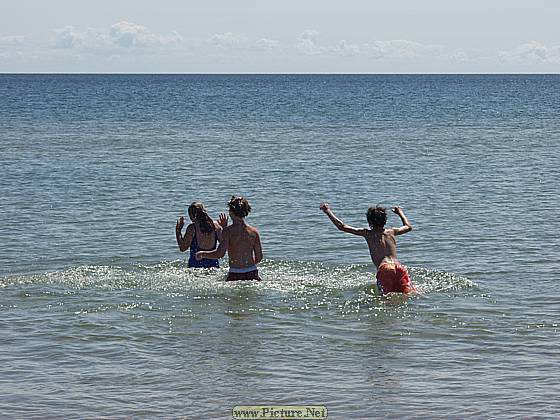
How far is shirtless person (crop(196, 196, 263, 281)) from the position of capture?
13867 mm

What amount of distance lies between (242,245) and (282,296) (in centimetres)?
100

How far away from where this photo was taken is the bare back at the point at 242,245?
13.9 m

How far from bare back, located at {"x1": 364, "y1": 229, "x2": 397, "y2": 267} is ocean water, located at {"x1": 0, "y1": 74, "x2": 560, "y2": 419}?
0.58m

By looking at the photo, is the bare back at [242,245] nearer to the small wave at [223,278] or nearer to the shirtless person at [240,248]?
the shirtless person at [240,248]

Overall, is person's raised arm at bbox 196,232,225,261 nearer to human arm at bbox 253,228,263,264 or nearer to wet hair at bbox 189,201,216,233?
human arm at bbox 253,228,263,264

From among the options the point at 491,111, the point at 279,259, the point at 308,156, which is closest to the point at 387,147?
the point at 308,156

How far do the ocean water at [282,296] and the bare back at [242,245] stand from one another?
35 centimetres

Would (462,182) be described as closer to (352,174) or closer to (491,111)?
(352,174)

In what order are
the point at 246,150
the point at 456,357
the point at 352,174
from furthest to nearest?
the point at 246,150 < the point at 352,174 < the point at 456,357

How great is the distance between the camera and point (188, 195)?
83.7ft

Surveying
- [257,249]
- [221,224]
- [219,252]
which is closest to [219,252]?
[219,252]

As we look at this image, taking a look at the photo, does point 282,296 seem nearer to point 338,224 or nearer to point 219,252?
point 219,252

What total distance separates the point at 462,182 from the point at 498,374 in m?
18.2

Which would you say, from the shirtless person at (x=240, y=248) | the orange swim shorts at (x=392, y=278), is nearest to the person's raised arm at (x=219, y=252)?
the shirtless person at (x=240, y=248)
